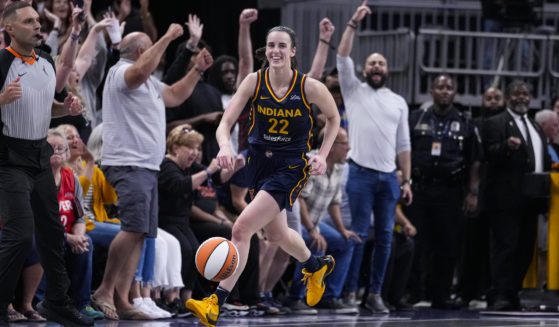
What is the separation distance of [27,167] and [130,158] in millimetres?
1230

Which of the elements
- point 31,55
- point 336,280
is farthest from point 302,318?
point 31,55

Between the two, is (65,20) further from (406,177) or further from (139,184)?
(406,177)

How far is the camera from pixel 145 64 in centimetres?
693

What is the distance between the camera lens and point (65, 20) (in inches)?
350

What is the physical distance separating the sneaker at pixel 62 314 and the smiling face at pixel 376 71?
3.81m

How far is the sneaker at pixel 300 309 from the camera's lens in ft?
26.9

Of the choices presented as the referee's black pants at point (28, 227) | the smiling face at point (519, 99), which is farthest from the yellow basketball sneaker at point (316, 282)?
the smiling face at point (519, 99)

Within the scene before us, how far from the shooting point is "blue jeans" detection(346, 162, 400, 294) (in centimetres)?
852

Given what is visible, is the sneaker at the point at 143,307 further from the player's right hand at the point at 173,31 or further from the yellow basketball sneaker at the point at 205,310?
the player's right hand at the point at 173,31

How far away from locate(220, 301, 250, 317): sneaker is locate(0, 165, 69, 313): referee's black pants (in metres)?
1.97

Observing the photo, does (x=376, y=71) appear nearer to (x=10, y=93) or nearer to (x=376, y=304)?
(x=376, y=304)

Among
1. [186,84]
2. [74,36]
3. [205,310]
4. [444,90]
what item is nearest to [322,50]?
[186,84]

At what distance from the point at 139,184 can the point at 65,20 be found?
2.66 metres

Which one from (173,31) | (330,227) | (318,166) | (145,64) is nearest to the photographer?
(318,166)
